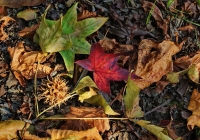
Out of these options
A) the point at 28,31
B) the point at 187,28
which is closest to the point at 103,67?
the point at 28,31

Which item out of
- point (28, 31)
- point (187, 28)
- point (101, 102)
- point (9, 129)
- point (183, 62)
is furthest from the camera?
point (187, 28)

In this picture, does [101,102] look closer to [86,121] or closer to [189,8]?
[86,121]

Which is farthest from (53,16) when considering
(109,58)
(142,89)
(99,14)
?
(142,89)

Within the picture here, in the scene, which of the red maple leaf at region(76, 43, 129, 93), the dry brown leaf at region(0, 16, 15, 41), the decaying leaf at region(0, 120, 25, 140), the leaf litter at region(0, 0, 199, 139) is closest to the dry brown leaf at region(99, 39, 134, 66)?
the leaf litter at region(0, 0, 199, 139)

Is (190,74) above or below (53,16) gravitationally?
below

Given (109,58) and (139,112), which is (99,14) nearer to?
(109,58)

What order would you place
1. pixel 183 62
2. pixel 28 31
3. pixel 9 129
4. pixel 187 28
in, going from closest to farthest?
1. pixel 9 129
2. pixel 28 31
3. pixel 183 62
4. pixel 187 28
